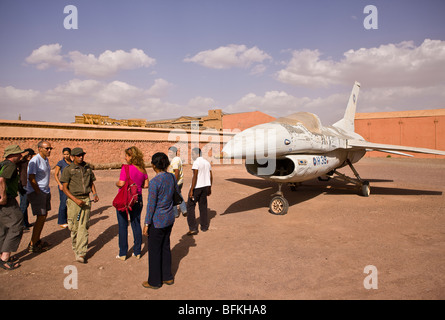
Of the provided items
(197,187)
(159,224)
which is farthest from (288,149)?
(159,224)

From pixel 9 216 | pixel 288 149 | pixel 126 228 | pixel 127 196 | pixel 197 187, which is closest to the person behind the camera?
pixel 9 216

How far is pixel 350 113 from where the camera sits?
14.7m

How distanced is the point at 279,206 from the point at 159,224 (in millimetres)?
5118

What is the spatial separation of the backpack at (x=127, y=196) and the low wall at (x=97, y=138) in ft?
29.2

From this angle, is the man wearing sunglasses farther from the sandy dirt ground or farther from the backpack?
the backpack

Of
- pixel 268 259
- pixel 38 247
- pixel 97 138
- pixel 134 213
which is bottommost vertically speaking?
pixel 268 259

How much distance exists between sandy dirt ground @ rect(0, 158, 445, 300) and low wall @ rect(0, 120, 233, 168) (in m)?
7.50

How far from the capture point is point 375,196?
1098cm

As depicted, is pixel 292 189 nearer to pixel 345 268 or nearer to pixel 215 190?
pixel 215 190

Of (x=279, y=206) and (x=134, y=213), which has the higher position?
(x=134, y=213)

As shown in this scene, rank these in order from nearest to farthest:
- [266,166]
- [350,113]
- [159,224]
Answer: [159,224], [266,166], [350,113]

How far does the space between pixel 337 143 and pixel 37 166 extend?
9.12m

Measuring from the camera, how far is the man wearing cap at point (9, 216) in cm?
446

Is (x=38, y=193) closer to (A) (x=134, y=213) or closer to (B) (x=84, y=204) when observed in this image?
(B) (x=84, y=204)
